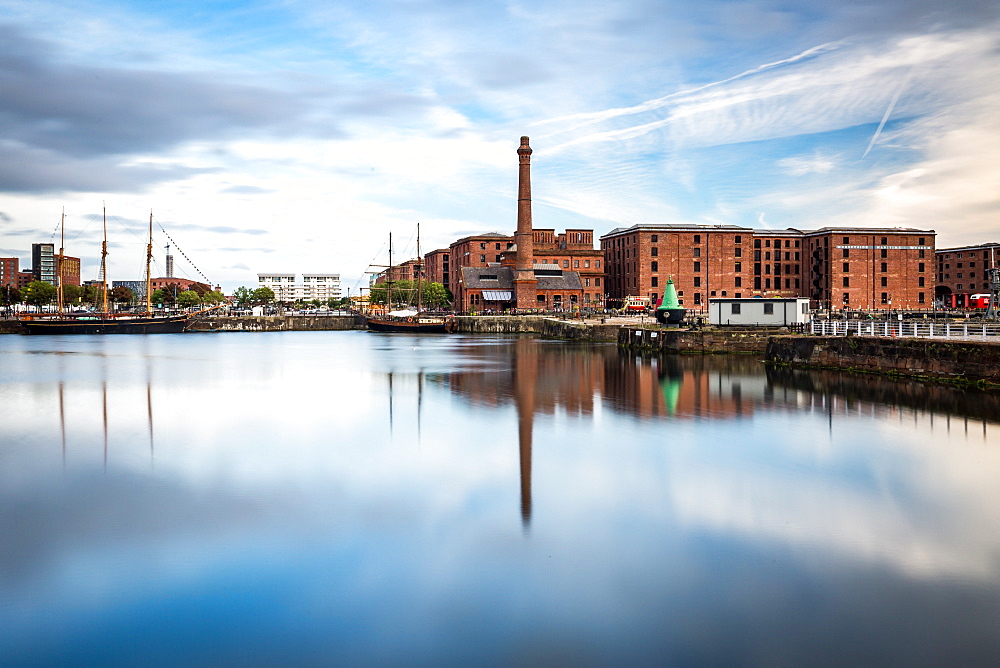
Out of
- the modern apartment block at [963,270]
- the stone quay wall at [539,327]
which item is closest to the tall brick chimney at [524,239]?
the stone quay wall at [539,327]

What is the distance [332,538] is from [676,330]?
38.7m

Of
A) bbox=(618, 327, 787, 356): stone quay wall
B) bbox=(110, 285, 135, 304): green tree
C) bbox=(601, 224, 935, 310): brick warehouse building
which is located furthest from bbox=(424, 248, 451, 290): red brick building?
bbox=(618, 327, 787, 356): stone quay wall

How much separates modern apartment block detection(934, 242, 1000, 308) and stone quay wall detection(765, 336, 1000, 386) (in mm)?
105037

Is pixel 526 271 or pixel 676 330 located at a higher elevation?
pixel 526 271

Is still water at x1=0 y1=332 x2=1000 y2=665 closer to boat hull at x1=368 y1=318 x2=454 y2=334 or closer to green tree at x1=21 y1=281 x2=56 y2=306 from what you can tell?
boat hull at x1=368 y1=318 x2=454 y2=334

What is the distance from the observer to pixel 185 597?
28.3ft

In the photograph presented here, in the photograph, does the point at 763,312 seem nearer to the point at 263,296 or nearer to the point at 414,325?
the point at 414,325

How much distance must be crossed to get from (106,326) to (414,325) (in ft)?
136

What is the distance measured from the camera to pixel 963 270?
130m

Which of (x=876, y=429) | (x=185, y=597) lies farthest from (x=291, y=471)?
(x=876, y=429)

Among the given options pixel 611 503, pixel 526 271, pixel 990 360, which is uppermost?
pixel 526 271

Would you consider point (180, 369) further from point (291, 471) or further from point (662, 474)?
point (662, 474)

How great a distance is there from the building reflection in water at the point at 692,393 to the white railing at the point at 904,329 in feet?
7.73

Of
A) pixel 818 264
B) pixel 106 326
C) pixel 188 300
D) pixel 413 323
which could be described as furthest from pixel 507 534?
pixel 188 300
